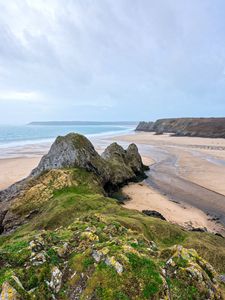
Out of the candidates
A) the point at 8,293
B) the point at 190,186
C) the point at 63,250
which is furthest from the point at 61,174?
the point at 8,293

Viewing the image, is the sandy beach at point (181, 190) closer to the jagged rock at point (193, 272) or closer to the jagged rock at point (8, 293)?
the jagged rock at point (193, 272)

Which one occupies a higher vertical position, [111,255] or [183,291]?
[111,255]

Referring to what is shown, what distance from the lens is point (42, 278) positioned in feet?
18.9

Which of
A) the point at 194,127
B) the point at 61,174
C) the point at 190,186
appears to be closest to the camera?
the point at 61,174

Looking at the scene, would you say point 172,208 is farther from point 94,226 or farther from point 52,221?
point 94,226

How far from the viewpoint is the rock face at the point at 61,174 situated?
54.3 ft

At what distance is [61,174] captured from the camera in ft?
63.0

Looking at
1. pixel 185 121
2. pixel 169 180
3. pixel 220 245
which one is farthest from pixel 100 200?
pixel 185 121

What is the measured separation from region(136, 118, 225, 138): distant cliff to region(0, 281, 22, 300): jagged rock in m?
91.6

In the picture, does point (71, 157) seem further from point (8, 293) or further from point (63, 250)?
→ point (8, 293)

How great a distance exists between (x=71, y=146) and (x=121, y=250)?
16213 mm

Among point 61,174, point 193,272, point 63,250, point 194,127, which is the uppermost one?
point 63,250

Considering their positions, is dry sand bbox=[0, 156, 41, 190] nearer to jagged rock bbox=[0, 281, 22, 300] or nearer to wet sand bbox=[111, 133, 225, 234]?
wet sand bbox=[111, 133, 225, 234]

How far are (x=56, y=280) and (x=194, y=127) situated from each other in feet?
362
